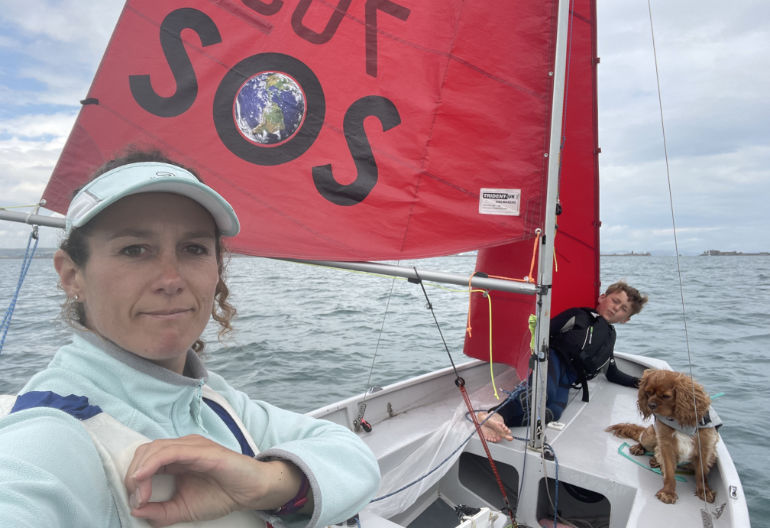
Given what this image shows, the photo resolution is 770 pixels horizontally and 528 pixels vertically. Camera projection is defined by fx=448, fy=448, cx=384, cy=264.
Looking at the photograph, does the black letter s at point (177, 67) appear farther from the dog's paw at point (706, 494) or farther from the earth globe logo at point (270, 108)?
the dog's paw at point (706, 494)

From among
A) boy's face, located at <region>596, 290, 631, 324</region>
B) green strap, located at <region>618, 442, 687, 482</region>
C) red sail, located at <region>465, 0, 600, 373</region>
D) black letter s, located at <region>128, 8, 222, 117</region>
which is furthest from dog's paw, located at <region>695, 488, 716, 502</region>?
black letter s, located at <region>128, 8, 222, 117</region>

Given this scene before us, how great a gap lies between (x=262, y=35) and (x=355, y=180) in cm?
98

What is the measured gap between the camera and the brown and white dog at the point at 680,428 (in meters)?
2.10

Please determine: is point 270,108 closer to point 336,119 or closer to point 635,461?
point 336,119

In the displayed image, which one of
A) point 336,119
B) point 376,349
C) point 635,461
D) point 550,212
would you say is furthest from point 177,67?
point 635,461

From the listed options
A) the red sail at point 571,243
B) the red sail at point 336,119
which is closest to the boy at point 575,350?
the red sail at point 571,243

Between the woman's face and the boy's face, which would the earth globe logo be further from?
the boy's face

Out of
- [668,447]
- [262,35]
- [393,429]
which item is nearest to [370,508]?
[393,429]

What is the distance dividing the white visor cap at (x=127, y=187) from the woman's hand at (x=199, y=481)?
0.35 meters

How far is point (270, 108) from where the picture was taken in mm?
2512

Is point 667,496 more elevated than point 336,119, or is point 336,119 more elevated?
point 336,119

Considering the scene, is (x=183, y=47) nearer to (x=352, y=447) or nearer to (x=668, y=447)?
(x=352, y=447)

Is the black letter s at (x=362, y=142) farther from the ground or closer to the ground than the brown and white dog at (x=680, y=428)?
farther from the ground

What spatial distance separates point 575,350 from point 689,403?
0.98 meters
